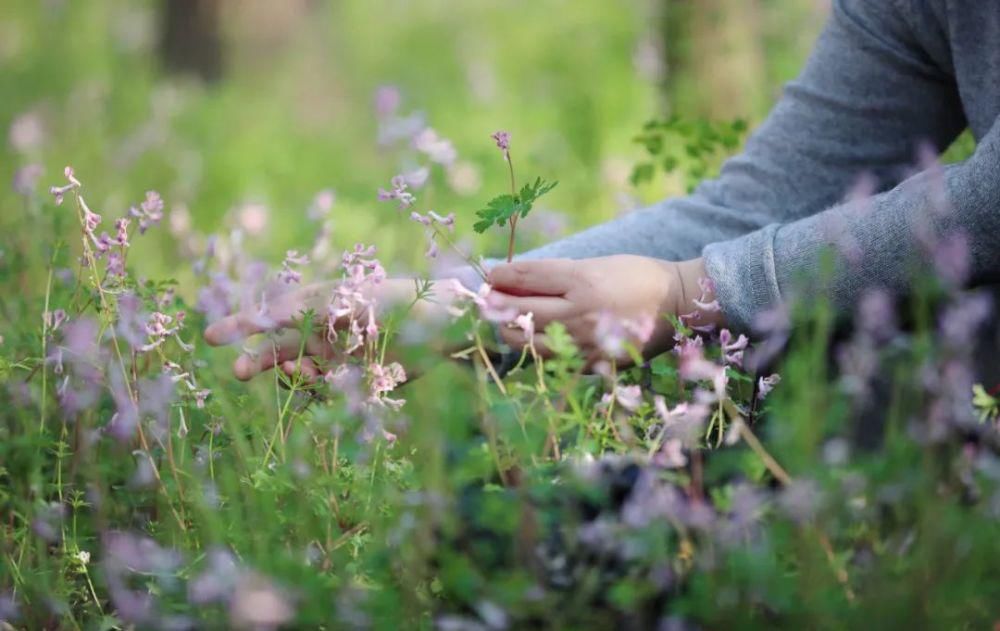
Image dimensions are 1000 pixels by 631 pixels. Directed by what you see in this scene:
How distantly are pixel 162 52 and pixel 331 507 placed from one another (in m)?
7.85

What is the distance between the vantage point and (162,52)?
8859mm

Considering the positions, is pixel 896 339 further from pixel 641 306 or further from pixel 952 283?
pixel 641 306

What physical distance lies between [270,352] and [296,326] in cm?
11

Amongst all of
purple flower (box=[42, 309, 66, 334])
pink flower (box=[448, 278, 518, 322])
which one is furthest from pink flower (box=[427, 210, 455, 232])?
purple flower (box=[42, 309, 66, 334])

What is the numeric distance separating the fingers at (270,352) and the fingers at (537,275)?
0.30 metres

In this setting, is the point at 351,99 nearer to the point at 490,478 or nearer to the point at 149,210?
the point at 149,210

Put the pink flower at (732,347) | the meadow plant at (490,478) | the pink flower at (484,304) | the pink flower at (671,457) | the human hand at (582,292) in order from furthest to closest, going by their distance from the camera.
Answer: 1. the human hand at (582,292)
2. the pink flower at (732,347)
3. the pink flower at (484,304)
4. the pink flower at (671,457)
5. the meadow plant at (490,478)

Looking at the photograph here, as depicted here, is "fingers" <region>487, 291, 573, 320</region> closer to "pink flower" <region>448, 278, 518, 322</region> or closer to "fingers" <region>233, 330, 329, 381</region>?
"pink flower" <region>448, 278, 518, 322</region>

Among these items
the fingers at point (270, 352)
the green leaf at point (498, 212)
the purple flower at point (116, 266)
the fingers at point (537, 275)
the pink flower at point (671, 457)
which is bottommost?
the fingers at point (270, 352)

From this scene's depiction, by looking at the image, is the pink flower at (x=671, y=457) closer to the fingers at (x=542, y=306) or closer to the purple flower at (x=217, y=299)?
the fingers at (x=542, y=306)

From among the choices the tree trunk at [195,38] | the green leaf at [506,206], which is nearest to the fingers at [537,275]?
the green leaf at [506,206]

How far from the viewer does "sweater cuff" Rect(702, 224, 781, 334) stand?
1.86 m

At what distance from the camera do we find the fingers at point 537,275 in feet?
5.90

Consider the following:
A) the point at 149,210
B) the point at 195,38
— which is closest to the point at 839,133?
the point at 149,210
